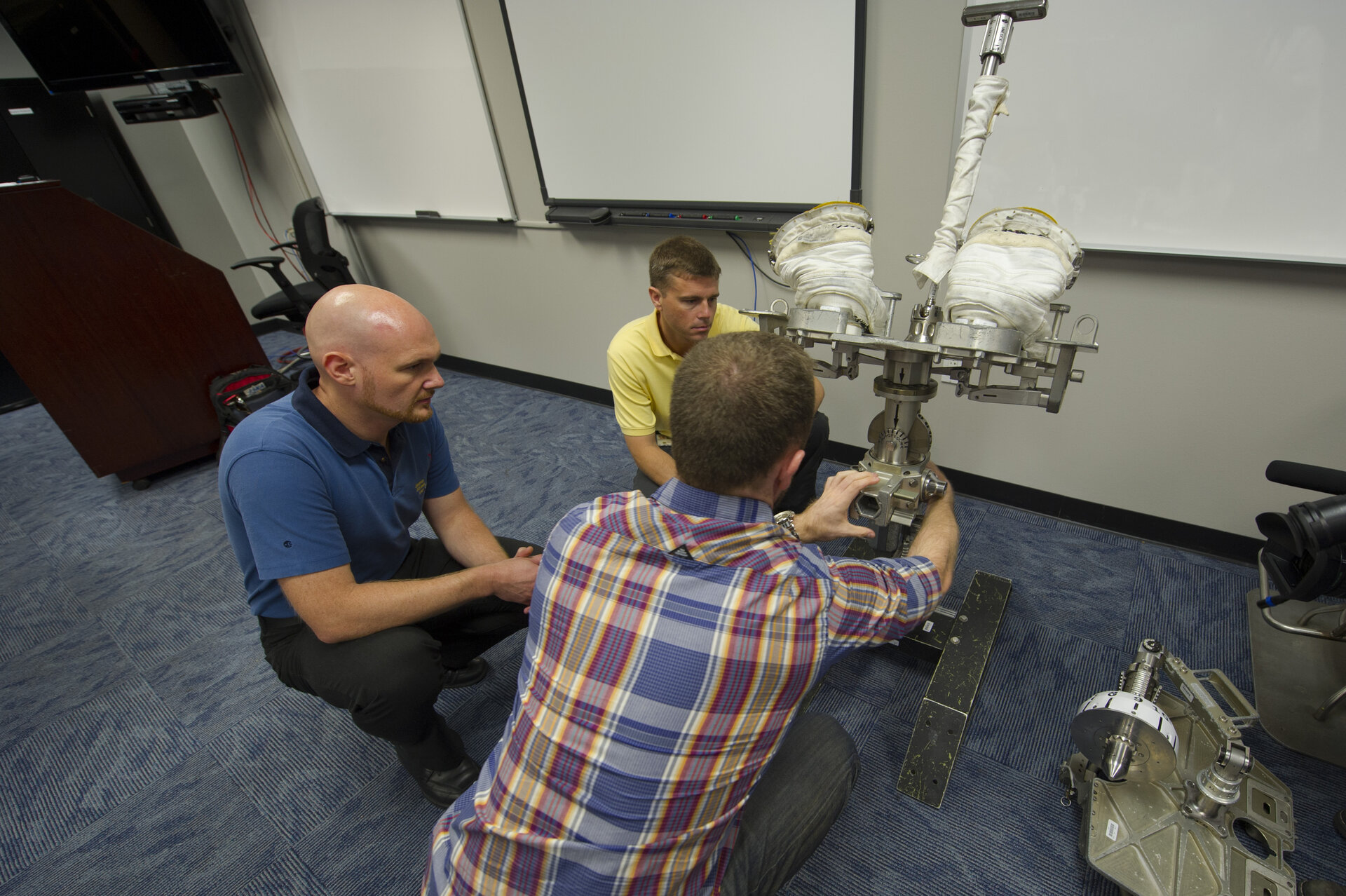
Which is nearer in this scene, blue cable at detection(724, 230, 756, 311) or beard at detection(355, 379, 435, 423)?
beard at detection(355, 379, 435, 423)

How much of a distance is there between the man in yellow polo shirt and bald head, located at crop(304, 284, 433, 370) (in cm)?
65

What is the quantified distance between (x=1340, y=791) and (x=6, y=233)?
4.24 m

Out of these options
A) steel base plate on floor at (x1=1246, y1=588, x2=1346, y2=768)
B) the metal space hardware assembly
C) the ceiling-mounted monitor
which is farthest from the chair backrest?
steel base plate on floor at (x1=1246, y1=588, x2=1346, y2=768)

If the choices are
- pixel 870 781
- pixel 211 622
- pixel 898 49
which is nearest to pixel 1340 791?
pixel 870 781

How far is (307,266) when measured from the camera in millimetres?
3010

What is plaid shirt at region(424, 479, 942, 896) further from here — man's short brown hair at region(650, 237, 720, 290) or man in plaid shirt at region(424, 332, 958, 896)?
man's short brown hair at region(650, 237, 720, 290)

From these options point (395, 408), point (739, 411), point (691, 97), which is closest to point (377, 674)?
point (395, 408)

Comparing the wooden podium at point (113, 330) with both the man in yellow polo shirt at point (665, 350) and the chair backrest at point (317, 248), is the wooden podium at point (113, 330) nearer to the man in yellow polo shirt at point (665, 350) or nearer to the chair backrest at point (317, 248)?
the chair backrest at point (317, 248)

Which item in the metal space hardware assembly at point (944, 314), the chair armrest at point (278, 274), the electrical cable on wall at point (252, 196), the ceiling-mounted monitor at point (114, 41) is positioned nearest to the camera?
the metal space hardware assembly at point (944, 314)

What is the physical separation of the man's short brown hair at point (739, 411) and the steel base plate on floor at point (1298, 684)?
139cm

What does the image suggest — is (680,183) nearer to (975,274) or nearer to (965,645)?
(975,274)

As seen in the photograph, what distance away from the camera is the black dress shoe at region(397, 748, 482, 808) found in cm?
125

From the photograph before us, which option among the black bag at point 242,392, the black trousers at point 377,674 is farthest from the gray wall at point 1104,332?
the black trousers at point 377,674

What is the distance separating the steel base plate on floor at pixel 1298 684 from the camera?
126 cm
